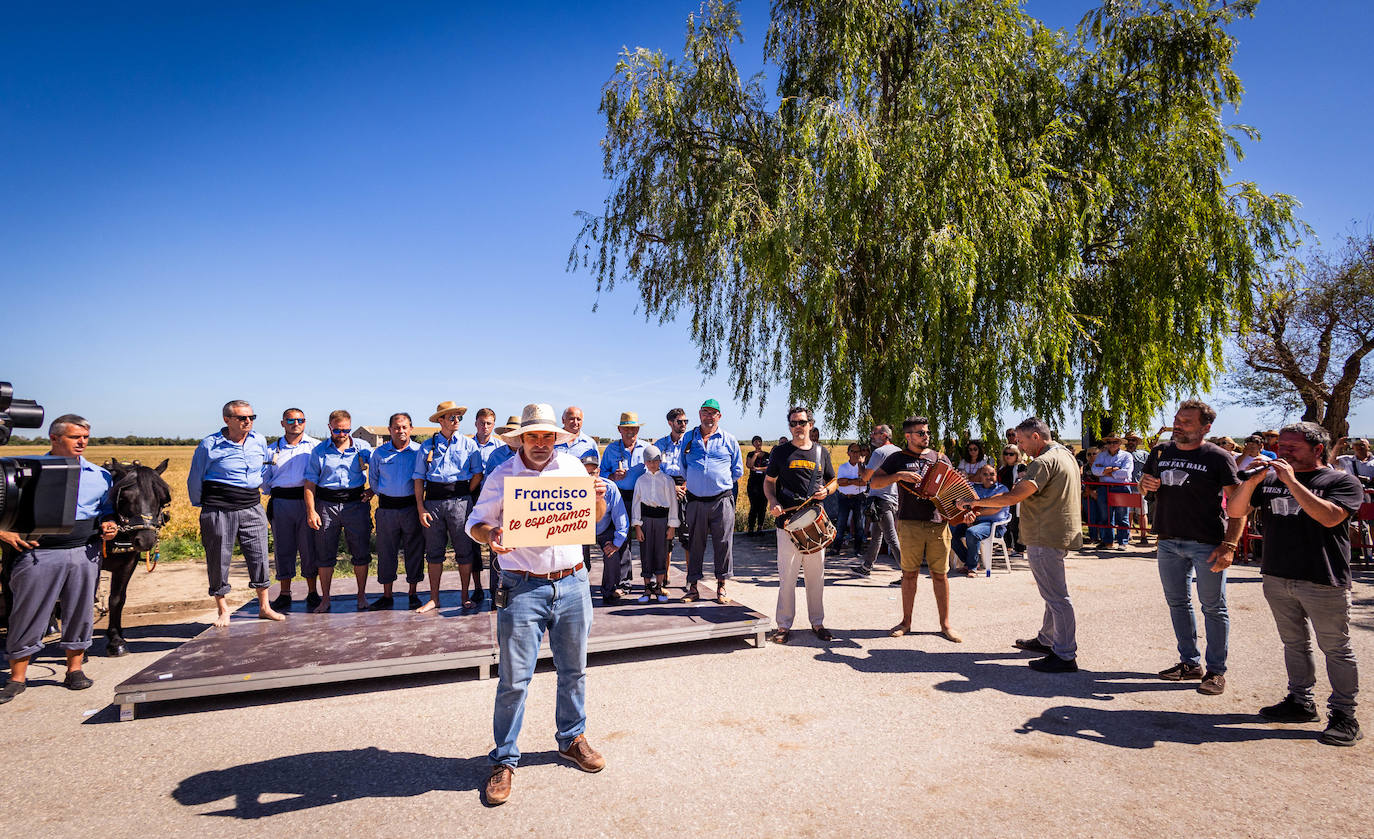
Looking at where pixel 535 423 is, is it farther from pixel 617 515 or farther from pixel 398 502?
pixel 398 502

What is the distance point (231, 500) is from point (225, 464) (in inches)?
13.4

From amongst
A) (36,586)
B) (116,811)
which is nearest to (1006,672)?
(116,811)

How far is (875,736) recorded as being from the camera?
433 centimetres

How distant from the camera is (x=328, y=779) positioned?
3.82 meters

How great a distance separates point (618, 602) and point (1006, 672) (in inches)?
147

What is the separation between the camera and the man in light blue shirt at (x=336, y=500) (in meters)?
6.84

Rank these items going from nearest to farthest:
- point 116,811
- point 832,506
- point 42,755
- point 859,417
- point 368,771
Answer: point 116,811
point 368,771
point 42,755
point 859,417
point 832,506

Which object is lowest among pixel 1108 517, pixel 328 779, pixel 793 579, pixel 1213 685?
pixel 328 779

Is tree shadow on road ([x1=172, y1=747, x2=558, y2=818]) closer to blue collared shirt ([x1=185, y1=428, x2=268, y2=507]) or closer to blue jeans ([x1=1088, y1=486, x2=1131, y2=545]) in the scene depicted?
blue collared shirt ([x1=185, y1=428, x2=268, y2=507])

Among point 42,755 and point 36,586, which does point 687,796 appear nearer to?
point 42,755

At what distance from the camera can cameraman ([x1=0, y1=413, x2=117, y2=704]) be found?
514 cm

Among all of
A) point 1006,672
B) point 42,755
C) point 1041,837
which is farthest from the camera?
point 1006,672

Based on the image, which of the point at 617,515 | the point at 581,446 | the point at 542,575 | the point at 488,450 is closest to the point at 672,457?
the point at 581,446

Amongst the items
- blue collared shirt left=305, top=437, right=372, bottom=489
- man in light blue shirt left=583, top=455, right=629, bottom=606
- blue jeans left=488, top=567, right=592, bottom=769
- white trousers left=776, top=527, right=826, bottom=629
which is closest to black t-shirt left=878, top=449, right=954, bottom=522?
white trousers left=776, top=527, right=826, bottom=629
